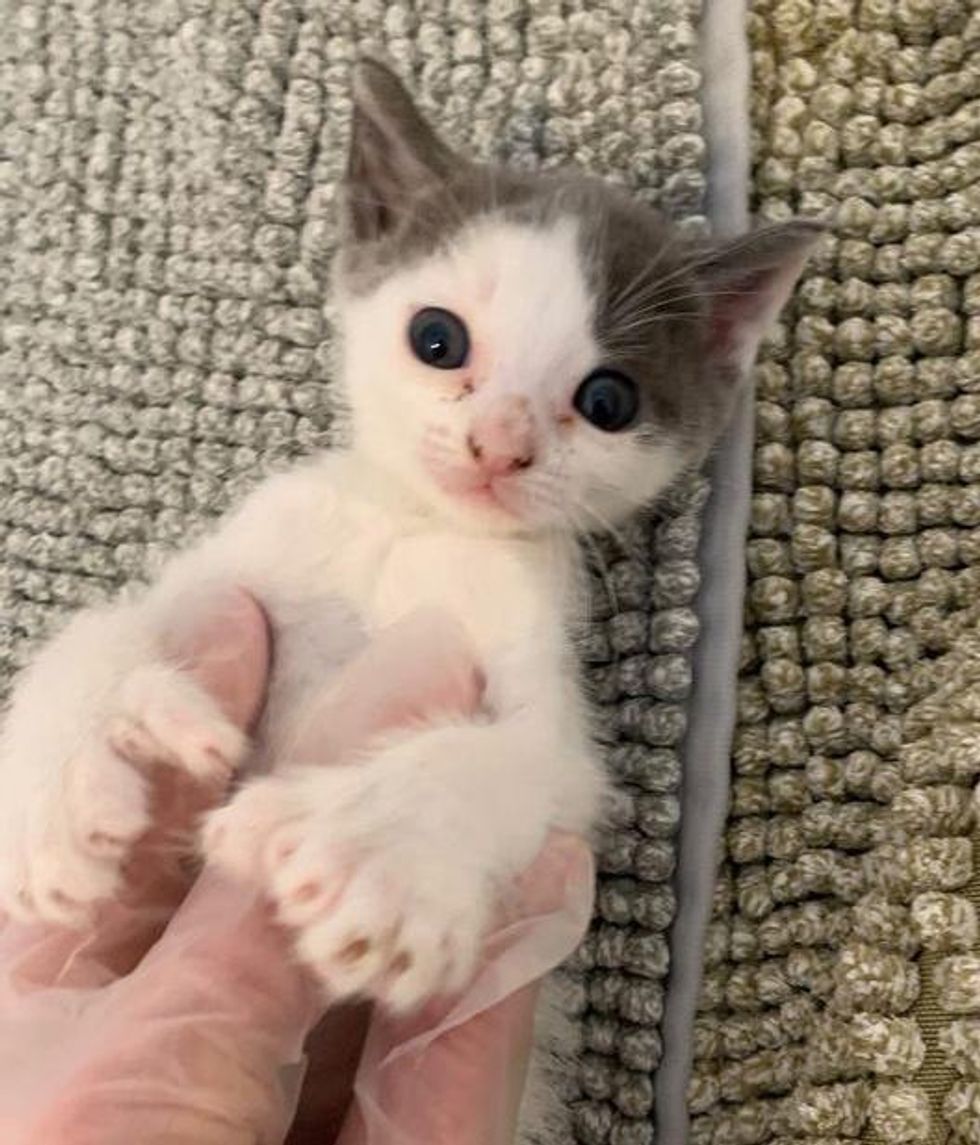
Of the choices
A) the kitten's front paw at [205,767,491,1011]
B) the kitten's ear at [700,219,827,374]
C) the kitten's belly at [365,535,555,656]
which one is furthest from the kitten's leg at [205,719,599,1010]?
the kitten's ear at [700,219,827,374]

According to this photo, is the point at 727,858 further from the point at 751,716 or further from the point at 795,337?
the point at 795,337

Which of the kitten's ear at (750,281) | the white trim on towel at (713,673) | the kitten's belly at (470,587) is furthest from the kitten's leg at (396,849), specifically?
the kitten's ear at (750,281)

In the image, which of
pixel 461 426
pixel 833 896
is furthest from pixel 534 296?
pixel 833 896

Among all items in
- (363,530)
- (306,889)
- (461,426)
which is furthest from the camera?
(363,530)

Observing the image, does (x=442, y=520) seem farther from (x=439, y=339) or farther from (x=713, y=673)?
(x=713, y=673)

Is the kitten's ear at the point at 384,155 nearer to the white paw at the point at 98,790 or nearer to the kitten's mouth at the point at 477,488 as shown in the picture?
the kitten's mouth at the point at 477,488

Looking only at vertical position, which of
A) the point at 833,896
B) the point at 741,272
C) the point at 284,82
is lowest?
the point at 833,896

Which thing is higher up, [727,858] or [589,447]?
[589,447]
